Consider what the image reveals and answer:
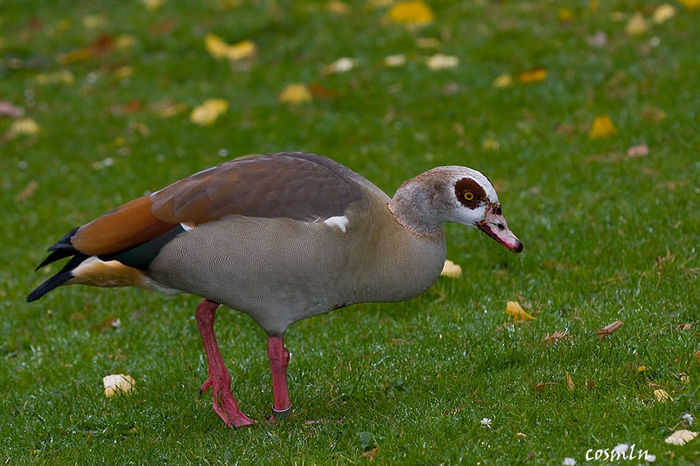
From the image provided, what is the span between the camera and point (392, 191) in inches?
318

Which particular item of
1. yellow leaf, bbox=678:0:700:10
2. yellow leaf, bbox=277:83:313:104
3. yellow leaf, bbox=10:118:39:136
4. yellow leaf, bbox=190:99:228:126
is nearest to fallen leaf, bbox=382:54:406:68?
yellow leaf, bbox=277:83:313:104

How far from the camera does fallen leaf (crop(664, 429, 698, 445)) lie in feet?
13.5

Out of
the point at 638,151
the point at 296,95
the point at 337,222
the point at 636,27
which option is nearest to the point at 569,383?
the point at 337,222

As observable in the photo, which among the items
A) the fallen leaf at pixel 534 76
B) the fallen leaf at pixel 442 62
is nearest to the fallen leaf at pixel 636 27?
the fallen leaf at pixel 534 76

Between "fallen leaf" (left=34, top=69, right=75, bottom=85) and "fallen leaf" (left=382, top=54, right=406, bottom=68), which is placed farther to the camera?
"fallen leaf" (left=34, top=69, right=75, bottom=85)

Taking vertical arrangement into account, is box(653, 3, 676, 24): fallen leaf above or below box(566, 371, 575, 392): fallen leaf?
below

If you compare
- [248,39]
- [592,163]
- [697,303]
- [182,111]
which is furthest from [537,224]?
[248,39]

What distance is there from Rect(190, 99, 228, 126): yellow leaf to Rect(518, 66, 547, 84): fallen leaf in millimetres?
3154

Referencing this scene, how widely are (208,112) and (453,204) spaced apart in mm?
5746

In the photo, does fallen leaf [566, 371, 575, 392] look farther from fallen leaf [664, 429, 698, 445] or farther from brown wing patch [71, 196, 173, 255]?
brown wing patch [71, 196, 173, 255]

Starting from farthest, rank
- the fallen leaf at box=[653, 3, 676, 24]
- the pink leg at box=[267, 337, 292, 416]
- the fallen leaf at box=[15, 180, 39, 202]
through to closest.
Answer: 1. the fallen leaf at box=[653, 3, 676, 24]
2. the fallen leaf at box=[15, 180, 39, 202]
3. the pink leg at box=[267, 337, 292, 416]

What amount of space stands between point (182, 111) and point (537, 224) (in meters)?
4.73

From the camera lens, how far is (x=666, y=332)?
5.35m

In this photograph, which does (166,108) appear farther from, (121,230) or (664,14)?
(121,230)
